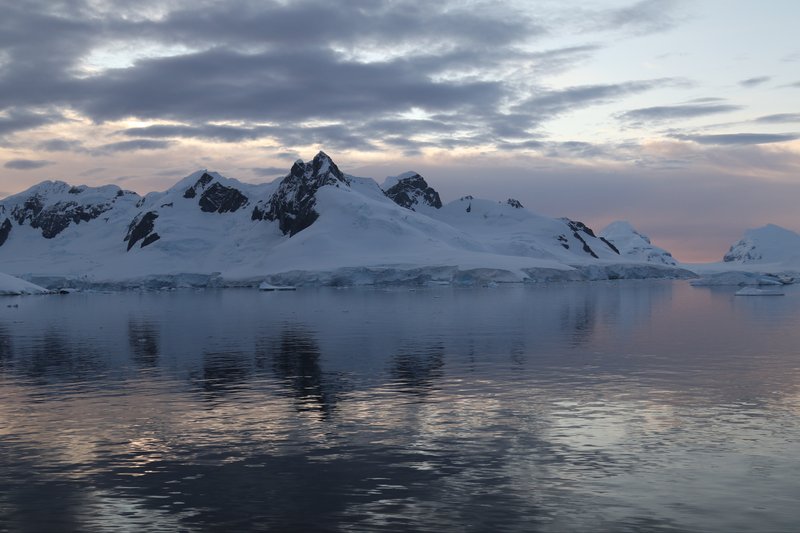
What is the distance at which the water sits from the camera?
1538 cm

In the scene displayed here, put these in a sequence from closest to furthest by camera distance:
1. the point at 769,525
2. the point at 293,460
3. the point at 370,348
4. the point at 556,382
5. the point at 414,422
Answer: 1. the point at 769,525
2. the point at 293,460
3. the point at 414,422
4. the point at 556,382
5. the point at 370,348

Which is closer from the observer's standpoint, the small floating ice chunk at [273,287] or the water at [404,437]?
the water at [404,437]

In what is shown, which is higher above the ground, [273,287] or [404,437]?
[273,287]

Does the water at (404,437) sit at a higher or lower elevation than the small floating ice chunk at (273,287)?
lower

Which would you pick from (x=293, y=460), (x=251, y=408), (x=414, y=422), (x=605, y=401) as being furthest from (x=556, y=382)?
(x=293, y=460)

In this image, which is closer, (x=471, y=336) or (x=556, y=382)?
(x=556, y=382)

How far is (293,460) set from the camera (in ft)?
63.4

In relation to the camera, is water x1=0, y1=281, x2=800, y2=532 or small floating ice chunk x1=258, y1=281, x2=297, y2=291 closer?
water x1=0, y1=281, x2=800, y2=532

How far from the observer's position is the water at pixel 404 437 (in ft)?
50.4

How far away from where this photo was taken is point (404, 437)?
21.7m

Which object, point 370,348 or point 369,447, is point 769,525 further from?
point 370,348

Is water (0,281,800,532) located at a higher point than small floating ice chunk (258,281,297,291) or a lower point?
lower

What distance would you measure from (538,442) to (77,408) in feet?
47.1

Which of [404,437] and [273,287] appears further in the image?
[273,287]
